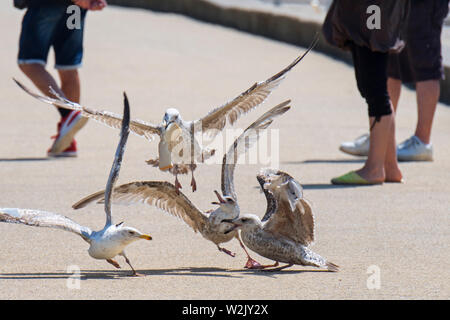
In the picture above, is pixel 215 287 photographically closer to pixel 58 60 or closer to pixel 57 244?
pixel 57 244

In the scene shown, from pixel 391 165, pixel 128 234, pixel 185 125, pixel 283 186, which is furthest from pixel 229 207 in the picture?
pixel 391 165

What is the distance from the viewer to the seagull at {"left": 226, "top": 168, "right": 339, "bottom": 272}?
5961 mm

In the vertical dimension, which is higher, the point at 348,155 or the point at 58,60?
the point at 58,60

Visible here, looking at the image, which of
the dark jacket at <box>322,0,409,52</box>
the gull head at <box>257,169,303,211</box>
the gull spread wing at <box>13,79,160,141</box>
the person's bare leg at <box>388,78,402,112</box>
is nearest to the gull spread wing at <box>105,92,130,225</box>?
the gull head at <box>257,169,303,211</box>

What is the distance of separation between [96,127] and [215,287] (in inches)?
259

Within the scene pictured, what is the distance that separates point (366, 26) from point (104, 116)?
2.29 metres

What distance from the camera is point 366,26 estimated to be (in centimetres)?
850

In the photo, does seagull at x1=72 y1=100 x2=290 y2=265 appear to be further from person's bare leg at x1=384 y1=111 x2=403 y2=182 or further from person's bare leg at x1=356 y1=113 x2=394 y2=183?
person's bare leg at x1=384 y1=111 x2=403 y2=182

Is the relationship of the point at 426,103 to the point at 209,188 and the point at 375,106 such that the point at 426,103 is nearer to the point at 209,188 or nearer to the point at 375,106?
the point at 375,106

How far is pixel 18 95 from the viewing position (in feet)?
45.6

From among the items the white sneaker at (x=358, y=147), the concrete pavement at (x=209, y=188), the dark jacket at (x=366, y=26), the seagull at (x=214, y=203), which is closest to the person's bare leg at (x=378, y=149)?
the concrete pavement at (x=209, y=188)

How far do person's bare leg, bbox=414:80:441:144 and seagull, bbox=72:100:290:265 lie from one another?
13.0ft

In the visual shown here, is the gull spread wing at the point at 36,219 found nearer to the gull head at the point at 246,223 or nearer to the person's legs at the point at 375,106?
the gull head at the point at 246,223
